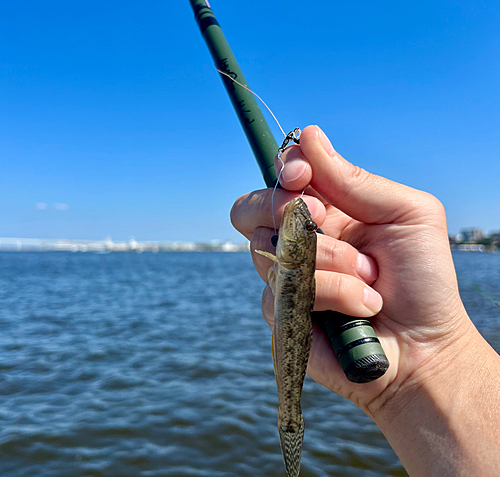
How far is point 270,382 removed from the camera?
10.1 meters

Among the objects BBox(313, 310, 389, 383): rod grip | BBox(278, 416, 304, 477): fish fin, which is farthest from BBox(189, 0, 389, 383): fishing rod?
BBox(278, 416, 304, 477): fish fin

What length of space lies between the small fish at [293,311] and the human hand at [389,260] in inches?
9.5

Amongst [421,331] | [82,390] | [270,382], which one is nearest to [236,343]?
[270,382]

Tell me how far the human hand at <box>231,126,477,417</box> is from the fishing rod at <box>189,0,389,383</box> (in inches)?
7.8

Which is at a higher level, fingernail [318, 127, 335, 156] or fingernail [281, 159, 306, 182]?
fingernail [318, 127, 335, 156]

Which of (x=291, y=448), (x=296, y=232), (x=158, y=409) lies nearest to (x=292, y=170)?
(x=296, y=232)

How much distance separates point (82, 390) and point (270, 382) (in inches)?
178

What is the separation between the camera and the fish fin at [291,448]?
8.14 ft

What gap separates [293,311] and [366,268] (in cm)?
89

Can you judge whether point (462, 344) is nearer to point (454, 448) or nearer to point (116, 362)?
point (454, 448)

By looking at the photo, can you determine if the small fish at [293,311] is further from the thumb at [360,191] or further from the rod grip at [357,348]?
the thumb at [360,191]

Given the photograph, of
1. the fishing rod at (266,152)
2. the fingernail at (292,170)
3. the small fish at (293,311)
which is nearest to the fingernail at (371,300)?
the fishing rod at (266,152)

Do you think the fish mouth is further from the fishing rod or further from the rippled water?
the rippled water

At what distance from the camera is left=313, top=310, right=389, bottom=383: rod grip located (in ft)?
7.39
